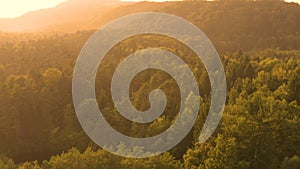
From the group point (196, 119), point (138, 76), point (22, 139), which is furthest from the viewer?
point (138, 76)

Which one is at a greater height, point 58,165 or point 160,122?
point 160,122

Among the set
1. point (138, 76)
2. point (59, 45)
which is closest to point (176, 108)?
point (138, 76)

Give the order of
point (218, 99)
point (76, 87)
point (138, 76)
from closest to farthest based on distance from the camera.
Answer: point (218, 99), point (76, 87), point (138, 76)

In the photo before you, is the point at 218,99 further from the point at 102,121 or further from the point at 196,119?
the point at 102,121

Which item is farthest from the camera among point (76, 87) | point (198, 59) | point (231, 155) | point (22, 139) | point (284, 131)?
point (198, 59)

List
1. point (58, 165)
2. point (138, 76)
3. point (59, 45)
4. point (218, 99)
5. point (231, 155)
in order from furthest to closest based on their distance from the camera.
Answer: point (59, 45), point (138, 76), point (218, 99), point (231, 155), point (58, 165)

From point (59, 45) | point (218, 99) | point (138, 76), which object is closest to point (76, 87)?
point (138, 76)

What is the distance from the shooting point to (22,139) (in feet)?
289

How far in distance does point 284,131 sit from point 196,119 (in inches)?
666

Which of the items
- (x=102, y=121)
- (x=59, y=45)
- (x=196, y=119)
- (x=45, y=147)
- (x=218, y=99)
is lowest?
(x=45, y=147)

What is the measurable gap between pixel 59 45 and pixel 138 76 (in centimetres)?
4893

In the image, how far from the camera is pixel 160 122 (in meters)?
73.6

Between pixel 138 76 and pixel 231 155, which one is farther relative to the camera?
pixel 138 76

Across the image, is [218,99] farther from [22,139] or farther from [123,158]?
[22,139]
